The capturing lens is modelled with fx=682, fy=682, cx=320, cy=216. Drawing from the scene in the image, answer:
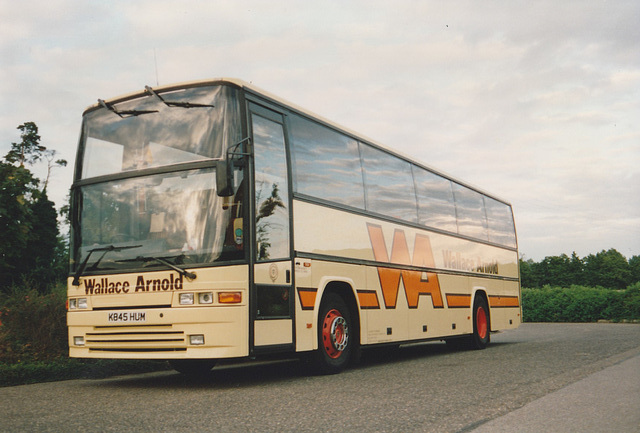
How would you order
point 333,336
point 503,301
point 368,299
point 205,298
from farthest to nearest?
point 503,301 < point 368,299 < point 333,336 < point 205,298

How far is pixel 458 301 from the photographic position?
1510 cm

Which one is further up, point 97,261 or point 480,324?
point 97,261

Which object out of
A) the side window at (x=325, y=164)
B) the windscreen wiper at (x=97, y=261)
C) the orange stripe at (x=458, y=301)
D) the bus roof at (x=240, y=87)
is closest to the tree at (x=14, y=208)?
the bus roof at (x=240, y=87)

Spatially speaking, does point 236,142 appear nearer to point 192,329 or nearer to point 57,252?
point 192,329

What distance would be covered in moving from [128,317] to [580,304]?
1331 inches

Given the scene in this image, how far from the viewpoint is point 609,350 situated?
14.0 m

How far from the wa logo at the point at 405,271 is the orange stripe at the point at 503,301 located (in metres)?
3.63

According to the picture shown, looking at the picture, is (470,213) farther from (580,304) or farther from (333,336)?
(580,304)

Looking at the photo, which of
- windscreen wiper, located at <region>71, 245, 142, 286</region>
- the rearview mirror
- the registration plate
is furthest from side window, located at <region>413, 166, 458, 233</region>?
the registration plate

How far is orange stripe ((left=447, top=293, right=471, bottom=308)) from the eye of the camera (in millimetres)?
14651

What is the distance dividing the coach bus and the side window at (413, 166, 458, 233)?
107 inches

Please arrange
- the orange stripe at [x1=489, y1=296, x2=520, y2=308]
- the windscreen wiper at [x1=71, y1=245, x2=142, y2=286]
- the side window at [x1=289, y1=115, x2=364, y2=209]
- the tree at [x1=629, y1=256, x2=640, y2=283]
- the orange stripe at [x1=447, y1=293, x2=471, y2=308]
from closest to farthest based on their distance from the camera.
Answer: the windscreen wiper at [x1=71, y1=245, x2=142, y2=286]
the side window at [x1=289, y1=115, x2=364, y2=209]
the orange stripe at [x1=447, y1=293, x2=471, y2=308]
the orange stripe at [x1=489, y1=296, x2=520, y2=308]
the tree at [x1=629, y1=256, x2=640, y2=283]

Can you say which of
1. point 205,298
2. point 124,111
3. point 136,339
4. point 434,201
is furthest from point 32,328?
point 434,201

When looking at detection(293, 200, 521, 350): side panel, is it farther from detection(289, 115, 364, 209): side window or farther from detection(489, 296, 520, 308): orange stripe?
detection(289, 115, 364, 209): side window
